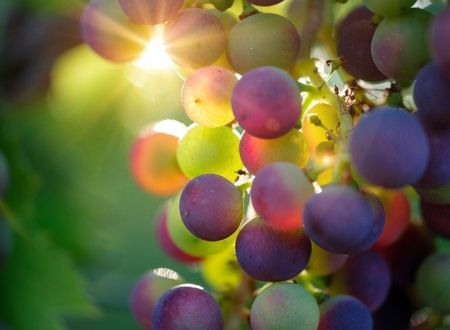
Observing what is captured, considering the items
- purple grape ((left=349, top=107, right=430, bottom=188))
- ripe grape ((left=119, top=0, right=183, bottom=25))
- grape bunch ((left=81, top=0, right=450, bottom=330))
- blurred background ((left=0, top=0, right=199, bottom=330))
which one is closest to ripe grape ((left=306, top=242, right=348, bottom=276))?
grape bunch ((left=81, top=0, right=450, bottom=330))

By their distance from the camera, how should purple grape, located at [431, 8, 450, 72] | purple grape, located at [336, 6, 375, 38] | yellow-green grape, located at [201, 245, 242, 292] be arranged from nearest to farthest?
purple grape, located at [431, 8, 450, 72] → purple grape, located at [336, 6, 375, 38] → yellow-green grape, located at [201, 245, 242, 292]

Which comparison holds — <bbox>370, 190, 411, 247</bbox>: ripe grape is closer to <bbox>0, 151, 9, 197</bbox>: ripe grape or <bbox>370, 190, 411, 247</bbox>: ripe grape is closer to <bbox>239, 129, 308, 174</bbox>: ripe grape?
<bbox>239, 129, 308, 174</bbox>: ripe grape

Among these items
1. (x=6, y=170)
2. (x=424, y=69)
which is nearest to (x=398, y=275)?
(x=424, y=69)

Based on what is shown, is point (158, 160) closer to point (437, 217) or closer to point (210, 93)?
point (210, 93)

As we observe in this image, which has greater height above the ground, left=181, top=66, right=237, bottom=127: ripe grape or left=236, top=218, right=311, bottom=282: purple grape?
left=181, top=66, right=237, bottom=127: ripe grape

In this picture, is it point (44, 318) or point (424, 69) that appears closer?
point (424, 69)

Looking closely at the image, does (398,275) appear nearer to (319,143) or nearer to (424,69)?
(319,143)
